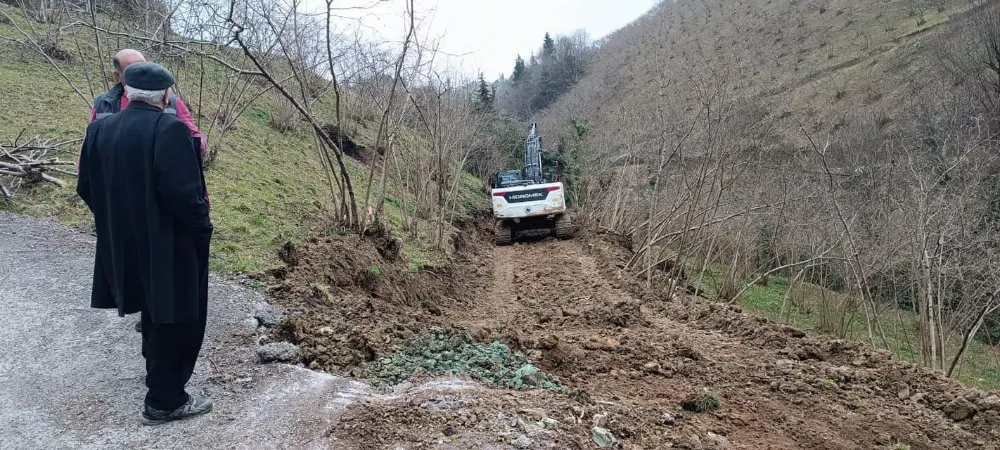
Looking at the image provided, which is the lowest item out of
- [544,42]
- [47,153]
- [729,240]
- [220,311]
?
[729,240]

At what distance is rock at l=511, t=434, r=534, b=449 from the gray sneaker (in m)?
1.68

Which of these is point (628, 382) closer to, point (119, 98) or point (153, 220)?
point (153, 220)

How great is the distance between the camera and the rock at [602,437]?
9.80 feet

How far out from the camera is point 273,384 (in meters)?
3.46

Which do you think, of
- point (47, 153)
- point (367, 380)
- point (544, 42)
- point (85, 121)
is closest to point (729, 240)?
point (367, 380)

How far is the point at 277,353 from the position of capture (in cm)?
388

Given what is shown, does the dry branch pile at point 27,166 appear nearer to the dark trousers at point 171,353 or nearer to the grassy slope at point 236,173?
the grassy slope at point 236,173

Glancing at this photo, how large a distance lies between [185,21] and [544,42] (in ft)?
237

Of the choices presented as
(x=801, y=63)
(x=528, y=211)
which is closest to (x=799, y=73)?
(x=801, y=63)

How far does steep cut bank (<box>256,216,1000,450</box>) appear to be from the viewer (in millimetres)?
Answer: 3094

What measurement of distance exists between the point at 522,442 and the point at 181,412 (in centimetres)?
180

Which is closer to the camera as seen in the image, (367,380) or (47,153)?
(367,380)

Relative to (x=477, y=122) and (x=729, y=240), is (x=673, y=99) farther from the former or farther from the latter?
(x=477, y=122)

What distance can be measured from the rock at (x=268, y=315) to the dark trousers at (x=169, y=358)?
64.1 inches
